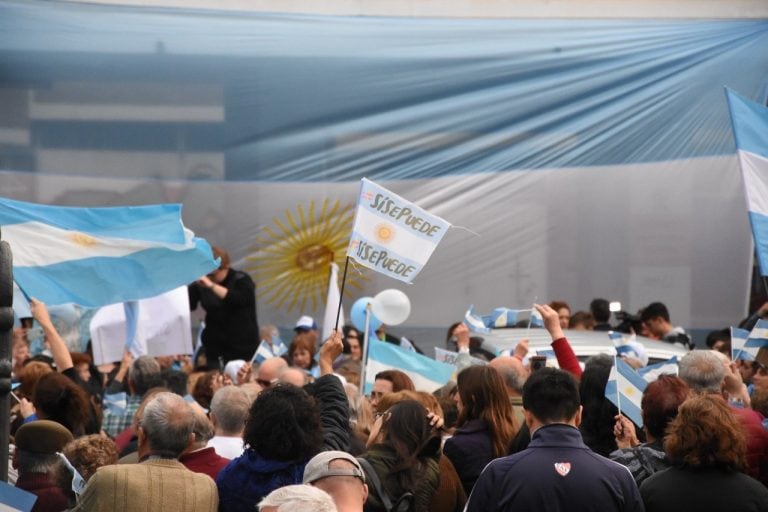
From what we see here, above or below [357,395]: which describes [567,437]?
above

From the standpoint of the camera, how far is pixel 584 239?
13250 millimetres

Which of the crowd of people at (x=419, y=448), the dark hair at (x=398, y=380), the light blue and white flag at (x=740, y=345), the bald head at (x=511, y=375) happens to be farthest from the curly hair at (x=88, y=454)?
the light blue and white flag at (x=740, y=345)

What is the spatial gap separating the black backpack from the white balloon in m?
5.96

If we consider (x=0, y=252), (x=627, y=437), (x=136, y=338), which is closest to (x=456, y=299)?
(x=136, y=338)

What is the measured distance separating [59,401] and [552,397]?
2860mm

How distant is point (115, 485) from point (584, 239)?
8966mm

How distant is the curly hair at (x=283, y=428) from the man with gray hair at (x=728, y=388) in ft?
5.49

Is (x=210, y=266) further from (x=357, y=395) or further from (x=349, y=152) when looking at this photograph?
(x=349, y=152)

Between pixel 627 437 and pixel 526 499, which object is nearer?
pixel 526 499

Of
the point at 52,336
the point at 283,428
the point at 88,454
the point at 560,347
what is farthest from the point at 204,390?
the point at 283,428

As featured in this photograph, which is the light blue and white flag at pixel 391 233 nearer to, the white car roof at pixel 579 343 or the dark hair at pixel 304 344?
the white car roof at pixel 579 343

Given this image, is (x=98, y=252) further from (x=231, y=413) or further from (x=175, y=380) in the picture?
(x=231, y=413)

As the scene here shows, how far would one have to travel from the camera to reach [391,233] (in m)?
8.35

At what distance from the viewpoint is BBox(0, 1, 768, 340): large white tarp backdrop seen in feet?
42.7
